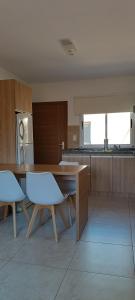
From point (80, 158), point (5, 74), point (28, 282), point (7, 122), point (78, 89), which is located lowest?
point (28, 282)

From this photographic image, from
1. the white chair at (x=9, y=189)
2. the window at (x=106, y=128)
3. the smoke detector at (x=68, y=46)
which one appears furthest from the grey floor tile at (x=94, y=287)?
the window at (x=106, y=128)

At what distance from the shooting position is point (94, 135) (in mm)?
5492

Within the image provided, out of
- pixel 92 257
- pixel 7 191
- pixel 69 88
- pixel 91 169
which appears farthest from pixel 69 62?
pixel 92 257

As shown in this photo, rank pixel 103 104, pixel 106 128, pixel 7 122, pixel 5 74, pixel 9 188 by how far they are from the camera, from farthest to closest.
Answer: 1. pixel 106 128
2. pixel 103 104
3. pixel 5 74
4. pixel 7 122
5. pixel 9 188

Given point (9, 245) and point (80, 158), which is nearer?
point (9, 245)

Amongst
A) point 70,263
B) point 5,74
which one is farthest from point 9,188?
point 5,74

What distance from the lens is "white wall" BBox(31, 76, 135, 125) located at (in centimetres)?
519

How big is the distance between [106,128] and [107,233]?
303 cm

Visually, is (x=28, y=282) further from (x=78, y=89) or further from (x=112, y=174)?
(x=78, y=89)

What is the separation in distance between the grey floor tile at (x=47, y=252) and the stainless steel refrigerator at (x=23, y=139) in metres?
1.91

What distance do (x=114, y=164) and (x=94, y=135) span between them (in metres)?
1.21

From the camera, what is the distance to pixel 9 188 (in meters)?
2.73

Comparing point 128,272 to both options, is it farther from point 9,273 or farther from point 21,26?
point 21,26

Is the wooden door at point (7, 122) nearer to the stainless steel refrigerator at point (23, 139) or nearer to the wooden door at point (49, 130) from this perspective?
the stainless steel refrigerator at point (23, 139)
